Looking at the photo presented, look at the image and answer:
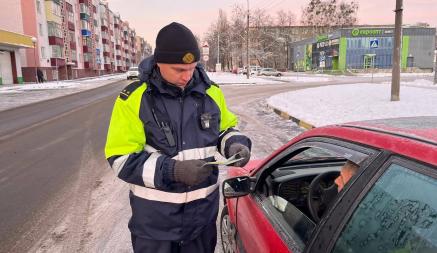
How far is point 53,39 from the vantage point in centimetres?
4759

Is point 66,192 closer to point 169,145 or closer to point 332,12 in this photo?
point 169,145

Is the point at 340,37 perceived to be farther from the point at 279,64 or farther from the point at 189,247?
the point at 189,247

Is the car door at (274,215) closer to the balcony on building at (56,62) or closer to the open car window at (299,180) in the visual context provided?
the open car window at (299,180)

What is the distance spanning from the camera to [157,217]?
208 centimetres

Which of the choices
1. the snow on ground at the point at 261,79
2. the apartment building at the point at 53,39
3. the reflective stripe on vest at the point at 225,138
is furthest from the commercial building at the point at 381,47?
the reflective stripe on vest at the point at 225,138

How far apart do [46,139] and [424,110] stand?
31.6ft

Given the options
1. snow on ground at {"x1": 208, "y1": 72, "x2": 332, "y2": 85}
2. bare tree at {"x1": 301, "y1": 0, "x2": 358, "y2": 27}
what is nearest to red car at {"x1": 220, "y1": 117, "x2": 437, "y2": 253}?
snow on ground at {"x1": 208, "y1": 72, "x2": 332, "y2": 85}

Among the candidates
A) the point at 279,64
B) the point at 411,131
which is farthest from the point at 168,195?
the point at 279,64

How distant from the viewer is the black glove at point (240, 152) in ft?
7.10

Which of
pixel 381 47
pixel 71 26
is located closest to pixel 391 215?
pixel 381 47

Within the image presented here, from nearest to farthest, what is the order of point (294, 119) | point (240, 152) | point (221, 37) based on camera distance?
point (240, 152)
point (294, 119)
point (221, 37)

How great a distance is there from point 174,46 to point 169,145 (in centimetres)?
52

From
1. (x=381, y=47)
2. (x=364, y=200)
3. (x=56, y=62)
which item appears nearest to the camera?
(x=364, y=200)

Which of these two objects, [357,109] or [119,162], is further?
[357,109]
